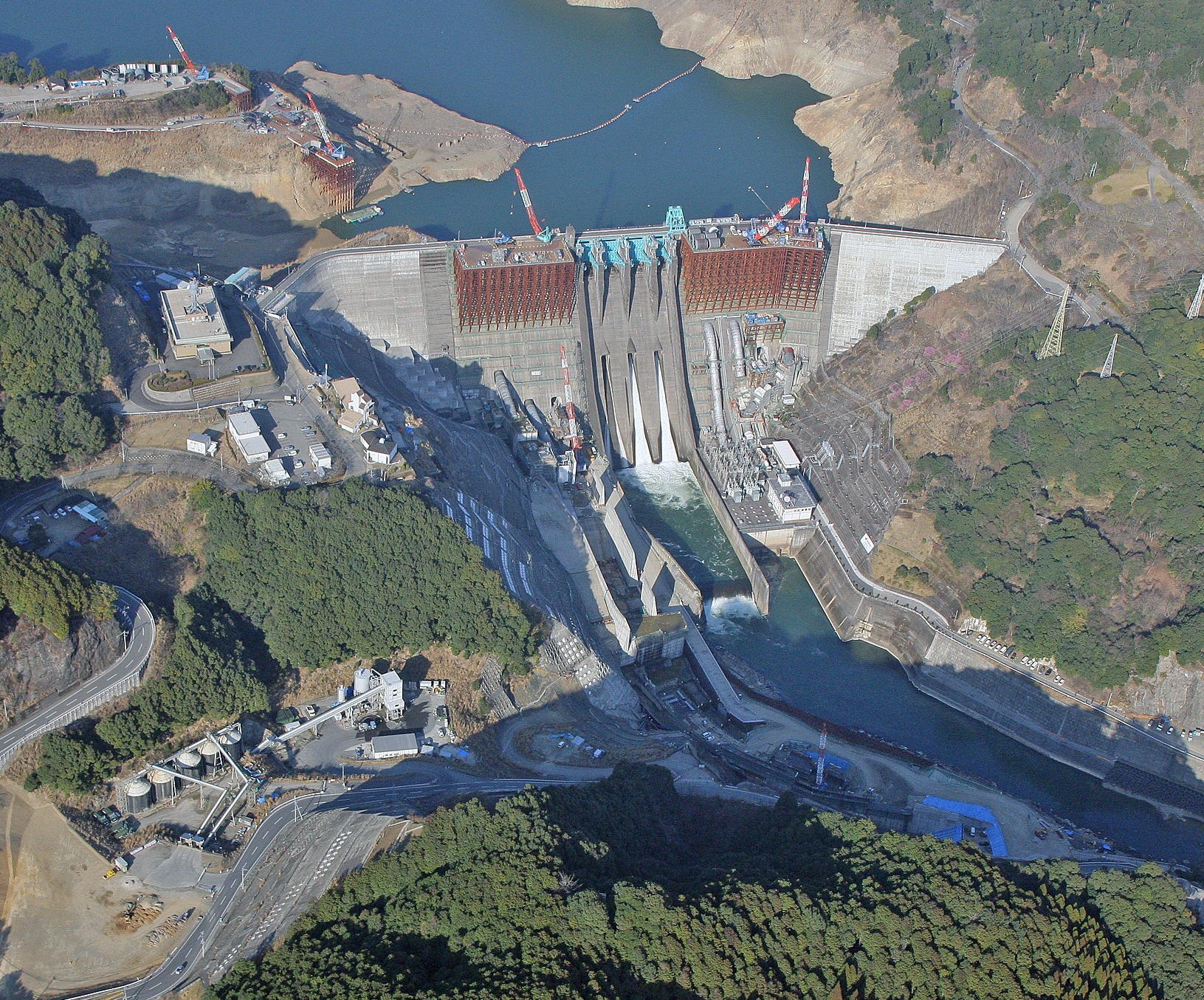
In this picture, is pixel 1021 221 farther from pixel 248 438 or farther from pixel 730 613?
pixel 248 438

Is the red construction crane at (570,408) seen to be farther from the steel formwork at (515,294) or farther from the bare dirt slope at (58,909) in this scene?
the bare dirt slope at (58,909)

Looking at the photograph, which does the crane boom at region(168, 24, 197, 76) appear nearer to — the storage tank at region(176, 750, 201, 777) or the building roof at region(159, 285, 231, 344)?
the building roof at region(159, 285, 231, 344)

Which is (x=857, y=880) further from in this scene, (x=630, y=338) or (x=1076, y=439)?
(x=630, y=338)

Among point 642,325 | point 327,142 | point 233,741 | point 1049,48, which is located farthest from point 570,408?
point 1049,48

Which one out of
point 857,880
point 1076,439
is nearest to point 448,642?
point 857,880

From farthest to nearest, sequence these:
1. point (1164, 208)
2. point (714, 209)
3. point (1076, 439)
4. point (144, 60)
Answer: point (144, 60)
point (714, 209)
point (1164, 208)
point (1076, 439)

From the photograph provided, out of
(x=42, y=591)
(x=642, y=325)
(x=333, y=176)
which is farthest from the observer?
(x=333, y=176)
